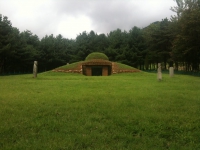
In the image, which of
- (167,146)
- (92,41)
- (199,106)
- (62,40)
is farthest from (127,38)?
(167,146)

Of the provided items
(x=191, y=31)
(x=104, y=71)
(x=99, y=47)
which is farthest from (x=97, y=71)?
(x=99, y=47)

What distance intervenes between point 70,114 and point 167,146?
2729mm

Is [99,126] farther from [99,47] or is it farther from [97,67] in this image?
[99,47]

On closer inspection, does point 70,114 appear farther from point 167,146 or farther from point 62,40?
point 62,40

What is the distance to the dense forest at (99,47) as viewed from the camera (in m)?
31.5

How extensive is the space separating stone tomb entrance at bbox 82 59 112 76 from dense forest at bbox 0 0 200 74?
9.99m

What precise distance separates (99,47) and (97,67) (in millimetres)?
20257

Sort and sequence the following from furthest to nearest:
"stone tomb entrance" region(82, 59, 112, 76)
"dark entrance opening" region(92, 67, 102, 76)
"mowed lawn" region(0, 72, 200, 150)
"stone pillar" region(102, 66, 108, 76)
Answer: "dark entrance opening" region(92, 67, 102, 76)
"stone pillar" region(102, 66, 108, 76)
"stone tomb entrance" region(82, 59, 112, 76)
"mowed lawn" region(0, 72, 200, 150)

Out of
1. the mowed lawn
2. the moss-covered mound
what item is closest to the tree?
the moss-covered mound

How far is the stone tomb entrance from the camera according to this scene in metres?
27.8

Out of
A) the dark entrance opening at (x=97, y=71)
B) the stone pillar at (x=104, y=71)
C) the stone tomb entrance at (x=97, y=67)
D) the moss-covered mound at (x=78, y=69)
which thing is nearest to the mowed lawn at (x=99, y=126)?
the moss-covered mound at (x=78, y=69)

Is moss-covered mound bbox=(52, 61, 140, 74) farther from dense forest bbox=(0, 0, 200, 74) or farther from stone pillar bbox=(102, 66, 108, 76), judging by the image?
dense forest bbox=(0, 0, 200, 74)

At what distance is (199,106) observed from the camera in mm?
6629

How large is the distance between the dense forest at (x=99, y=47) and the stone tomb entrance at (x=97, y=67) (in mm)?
9995
